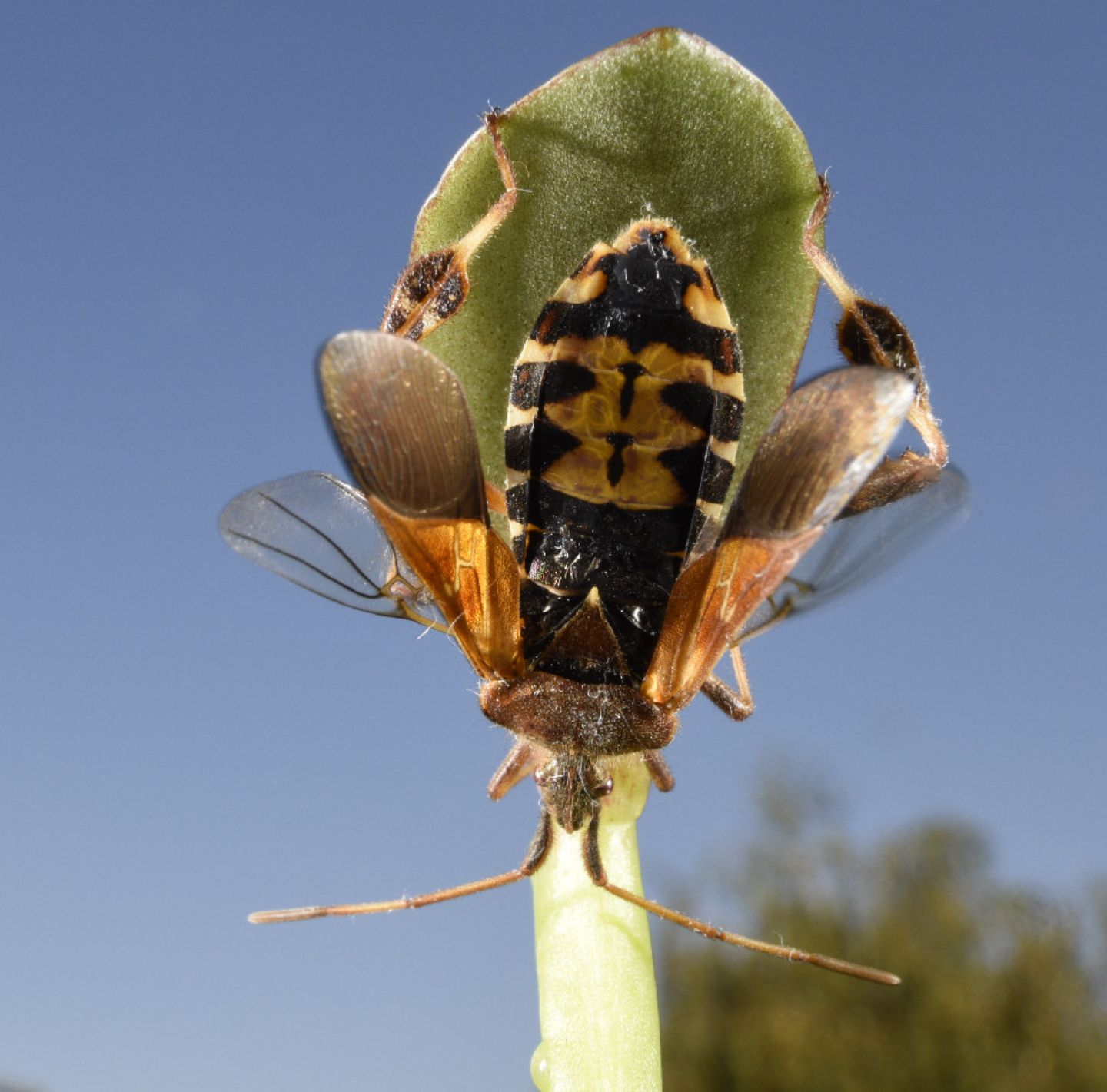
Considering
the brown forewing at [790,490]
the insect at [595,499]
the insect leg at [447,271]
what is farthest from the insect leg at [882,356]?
the insect leg at [447,271]

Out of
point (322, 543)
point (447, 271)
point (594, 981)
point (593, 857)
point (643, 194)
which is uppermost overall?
point (643, 194)

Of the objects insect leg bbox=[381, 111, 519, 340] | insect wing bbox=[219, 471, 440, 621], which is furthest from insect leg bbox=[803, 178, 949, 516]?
insect wing bbox=[219, 471, 440, 621]

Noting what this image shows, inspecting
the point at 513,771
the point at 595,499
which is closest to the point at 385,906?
the point at 513,771

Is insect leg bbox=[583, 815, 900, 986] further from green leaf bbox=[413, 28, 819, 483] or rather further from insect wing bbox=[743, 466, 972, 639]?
green leaf bbox=[413, 28, 819, 483]

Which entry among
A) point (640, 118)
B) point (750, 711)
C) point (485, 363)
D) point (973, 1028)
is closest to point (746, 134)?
point (640, 118)

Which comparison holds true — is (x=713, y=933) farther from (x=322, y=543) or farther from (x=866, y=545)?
(x=322, y=543)

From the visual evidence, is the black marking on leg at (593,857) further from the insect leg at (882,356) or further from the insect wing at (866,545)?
the insect leg at (882,356)
